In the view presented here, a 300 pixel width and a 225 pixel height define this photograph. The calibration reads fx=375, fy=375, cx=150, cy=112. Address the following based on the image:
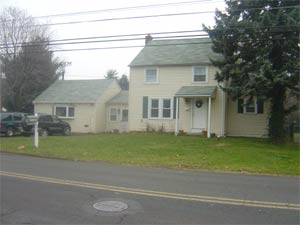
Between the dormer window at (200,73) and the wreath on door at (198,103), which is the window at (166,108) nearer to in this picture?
the wreath on door at (198,103)

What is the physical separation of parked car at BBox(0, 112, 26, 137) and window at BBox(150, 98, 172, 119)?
383 inches

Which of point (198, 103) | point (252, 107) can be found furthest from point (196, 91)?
point (252, 107)

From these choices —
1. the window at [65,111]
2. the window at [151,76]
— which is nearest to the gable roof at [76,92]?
the window at [65,111]

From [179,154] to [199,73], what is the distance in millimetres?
11153

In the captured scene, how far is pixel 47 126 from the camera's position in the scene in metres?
27.8

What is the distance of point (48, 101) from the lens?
34.2 m

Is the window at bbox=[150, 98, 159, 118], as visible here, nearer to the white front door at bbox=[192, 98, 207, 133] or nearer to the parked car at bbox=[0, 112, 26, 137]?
the white front door at bbox=[192, 98, 207, 133]

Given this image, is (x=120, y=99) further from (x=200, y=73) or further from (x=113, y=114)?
(x=200, y=73)

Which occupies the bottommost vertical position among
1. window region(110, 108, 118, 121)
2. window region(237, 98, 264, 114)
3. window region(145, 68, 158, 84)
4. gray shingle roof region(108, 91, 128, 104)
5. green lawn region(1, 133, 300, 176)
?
green lawn region(1, 133, 300, 176)

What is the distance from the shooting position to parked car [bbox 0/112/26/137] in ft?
Result: 88.0

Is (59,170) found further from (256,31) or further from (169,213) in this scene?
(256,31)

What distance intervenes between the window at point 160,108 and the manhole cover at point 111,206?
1961 cm

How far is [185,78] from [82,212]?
20454 mm

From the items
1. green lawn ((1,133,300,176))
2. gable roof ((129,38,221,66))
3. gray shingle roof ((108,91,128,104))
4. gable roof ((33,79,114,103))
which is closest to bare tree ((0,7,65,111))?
gable roof ((33,79,114,103))
